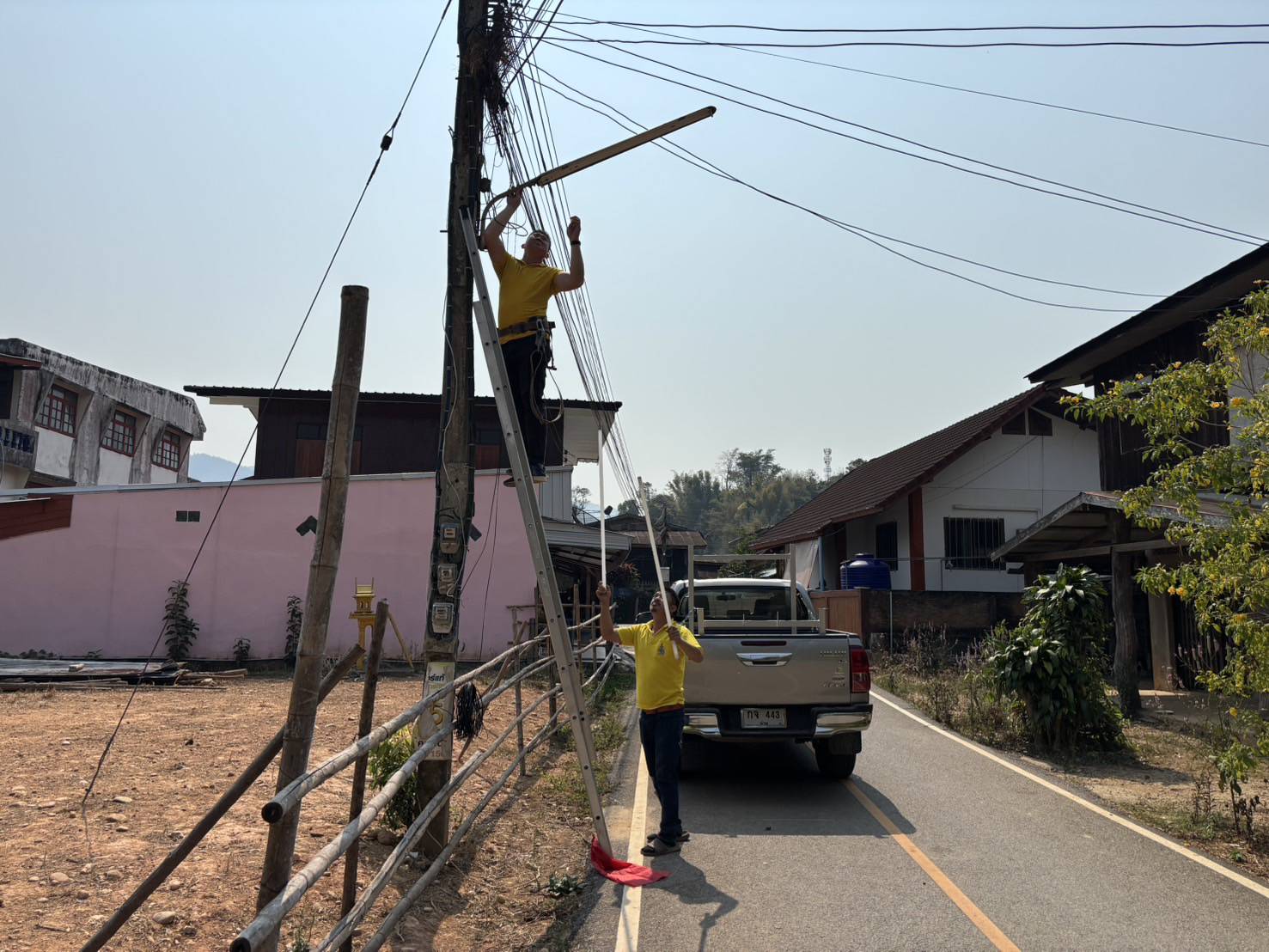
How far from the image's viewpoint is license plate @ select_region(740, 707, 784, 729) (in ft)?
29.3

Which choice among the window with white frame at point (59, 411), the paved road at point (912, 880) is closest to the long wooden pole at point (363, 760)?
the paved road at point (912, 880)

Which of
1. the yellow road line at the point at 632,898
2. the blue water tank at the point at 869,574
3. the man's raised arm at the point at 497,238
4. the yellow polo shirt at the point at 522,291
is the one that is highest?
the man's raised arm at the point at 497,238

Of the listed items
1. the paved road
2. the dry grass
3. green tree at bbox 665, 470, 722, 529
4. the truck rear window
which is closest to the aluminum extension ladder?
the paved road

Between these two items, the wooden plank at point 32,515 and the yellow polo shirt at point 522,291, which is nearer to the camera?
the yellow polo shirt at point 522,291

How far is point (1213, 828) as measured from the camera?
7.75 m

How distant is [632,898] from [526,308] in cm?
392

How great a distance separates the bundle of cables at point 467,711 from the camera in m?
6.98

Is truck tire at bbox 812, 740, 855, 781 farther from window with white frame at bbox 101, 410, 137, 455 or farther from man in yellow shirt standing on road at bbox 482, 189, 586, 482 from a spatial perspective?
window with white frame at bbox 101, 410, 137, 455

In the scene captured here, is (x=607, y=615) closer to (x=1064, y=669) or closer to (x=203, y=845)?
(x=203, y=845)

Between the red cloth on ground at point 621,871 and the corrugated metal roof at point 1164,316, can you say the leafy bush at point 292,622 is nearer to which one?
the red cloth on ground at point 621,871

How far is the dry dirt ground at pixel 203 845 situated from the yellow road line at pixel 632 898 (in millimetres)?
356

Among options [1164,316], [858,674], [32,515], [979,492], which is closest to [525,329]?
[858,674]

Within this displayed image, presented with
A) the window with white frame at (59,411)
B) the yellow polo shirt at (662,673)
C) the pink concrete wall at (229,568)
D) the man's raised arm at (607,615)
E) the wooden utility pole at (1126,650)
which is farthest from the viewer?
the window with white frame at (59,411)

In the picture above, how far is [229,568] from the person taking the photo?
2061 centimetres
